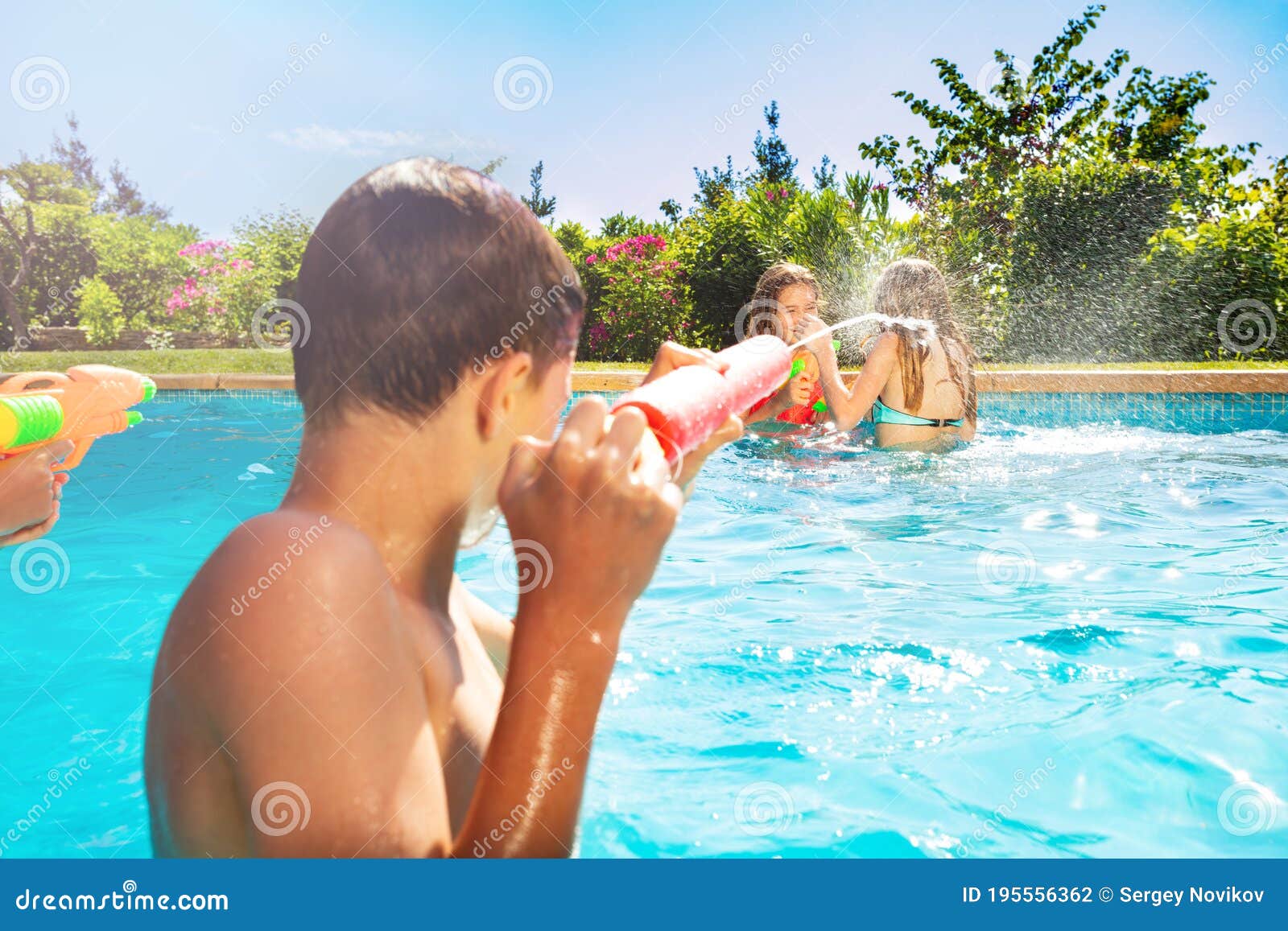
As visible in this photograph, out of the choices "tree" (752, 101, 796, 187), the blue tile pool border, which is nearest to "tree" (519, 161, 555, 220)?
"tree" (752, 101, 796, 187)

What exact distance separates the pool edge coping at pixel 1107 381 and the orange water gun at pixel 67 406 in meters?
8.41

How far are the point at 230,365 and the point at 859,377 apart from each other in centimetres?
1035

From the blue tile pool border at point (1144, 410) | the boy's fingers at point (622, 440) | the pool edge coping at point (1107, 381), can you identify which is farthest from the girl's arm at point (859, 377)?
the boy's fingers at point (622, 440)

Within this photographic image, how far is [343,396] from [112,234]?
34.1 metres

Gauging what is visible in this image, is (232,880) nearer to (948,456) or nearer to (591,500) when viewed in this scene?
(591,500)

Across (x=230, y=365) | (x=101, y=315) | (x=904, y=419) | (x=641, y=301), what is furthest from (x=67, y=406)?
(x=101, y=315)

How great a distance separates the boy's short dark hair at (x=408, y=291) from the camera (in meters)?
1.45

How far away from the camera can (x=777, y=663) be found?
3.85 m

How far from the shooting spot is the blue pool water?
2.76 meters

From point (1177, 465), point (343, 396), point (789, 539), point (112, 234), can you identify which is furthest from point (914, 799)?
point (112, 234)

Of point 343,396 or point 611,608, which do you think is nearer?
point 611,608

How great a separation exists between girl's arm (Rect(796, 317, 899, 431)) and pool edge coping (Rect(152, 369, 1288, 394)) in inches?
142

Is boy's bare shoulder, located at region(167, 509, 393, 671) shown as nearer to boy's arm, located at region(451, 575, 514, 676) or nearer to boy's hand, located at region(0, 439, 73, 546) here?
boy's arm, located at region(451, 575, 514, 676)

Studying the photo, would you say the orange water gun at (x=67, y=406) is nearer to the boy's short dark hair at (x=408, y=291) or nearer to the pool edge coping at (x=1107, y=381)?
the boy's short dark hair at (x=408, y=291)
